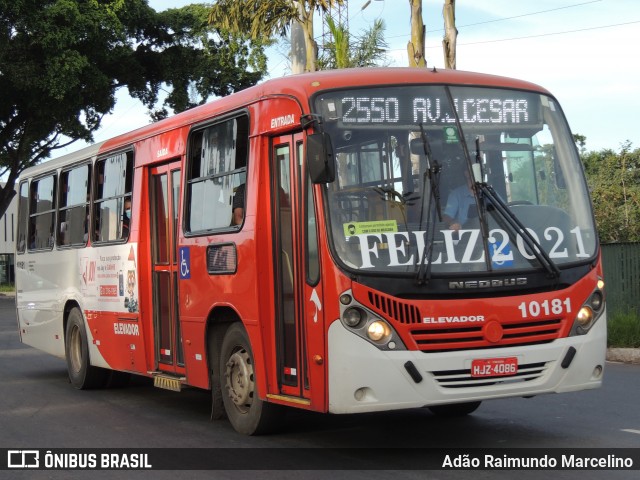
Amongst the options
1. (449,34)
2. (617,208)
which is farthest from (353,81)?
(617,208)

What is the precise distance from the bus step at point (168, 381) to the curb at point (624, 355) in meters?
7.42

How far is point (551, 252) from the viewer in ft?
26.7

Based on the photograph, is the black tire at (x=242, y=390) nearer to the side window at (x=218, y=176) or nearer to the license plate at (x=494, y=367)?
the side window at (x=218, y=176)

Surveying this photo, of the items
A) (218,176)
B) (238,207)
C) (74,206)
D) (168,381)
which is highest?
(74,206)

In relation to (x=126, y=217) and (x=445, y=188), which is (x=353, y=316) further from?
(x=126, y=217)

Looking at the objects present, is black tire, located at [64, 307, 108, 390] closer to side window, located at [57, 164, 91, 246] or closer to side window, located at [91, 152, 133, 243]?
side window, located at [57, 164, 91, 246]

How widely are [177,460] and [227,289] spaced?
165cm

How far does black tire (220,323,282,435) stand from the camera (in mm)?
9033

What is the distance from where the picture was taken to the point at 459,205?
800 cm

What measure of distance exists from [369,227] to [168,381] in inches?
149

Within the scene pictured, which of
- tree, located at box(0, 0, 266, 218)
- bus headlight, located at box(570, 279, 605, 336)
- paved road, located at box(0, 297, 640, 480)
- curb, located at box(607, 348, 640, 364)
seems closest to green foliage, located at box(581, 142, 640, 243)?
curb, located at box(607, 348, 640, 364)

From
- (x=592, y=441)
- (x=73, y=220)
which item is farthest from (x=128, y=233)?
(x=592, y=441)

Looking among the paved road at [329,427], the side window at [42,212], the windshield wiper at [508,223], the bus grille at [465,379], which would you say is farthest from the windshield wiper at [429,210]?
the side window at [42,212]

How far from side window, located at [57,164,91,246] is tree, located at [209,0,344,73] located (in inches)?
442
